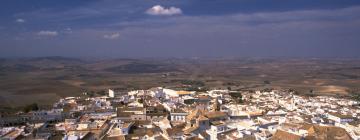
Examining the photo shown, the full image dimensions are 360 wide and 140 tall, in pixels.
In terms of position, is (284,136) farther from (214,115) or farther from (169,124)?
(169,124)

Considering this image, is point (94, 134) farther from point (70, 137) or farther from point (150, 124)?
point (150, 124)

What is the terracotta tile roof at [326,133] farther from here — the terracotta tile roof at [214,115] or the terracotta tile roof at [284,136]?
the terracotta tile roof at [214,115]

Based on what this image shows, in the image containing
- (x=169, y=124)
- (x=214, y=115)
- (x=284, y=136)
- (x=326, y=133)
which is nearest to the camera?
(x=284, y=136)

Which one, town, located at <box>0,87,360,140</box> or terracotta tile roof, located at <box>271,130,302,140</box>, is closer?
terracotta tile roof, located at <box>271,130,302,140</box>

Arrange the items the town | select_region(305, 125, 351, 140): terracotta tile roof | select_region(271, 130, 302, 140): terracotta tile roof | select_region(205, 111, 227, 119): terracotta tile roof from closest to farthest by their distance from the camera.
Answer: select_region(271, 130, 302, 140): terracotta tile roof → select_region(305, 125, 351, 140): terracotta tile roof → the town → select_region(205, 111, 227, 119): terracotta tile roof

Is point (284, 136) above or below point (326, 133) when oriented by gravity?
above

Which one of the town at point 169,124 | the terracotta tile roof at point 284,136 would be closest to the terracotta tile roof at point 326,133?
the town at point 169,124

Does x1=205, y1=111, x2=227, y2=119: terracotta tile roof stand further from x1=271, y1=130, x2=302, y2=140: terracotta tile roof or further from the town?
x1=271, y1=130, x2=302, y2=140: terracotta tile roof

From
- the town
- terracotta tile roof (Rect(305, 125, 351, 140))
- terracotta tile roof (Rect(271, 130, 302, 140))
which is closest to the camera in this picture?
terracotta tile roof (Rect(271, 130, 302, 140))

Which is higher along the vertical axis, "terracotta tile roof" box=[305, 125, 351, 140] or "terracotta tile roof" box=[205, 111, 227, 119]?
"terracotta tile roof" box=[205, 111, 227, 119]

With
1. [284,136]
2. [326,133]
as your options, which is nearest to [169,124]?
[284,136]

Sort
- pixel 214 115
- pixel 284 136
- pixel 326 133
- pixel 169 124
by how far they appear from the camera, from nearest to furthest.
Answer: pixel 284 136, pixel 326 133, pixel 169 124, pixel 214 115

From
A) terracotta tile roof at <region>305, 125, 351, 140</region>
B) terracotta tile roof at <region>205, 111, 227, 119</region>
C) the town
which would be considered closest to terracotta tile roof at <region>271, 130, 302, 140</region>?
the town

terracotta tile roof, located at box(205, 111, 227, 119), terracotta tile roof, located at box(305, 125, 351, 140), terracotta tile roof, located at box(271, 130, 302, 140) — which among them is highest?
terracotta tile roof, located at box(205, 111, 227, 119)
